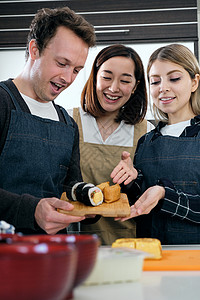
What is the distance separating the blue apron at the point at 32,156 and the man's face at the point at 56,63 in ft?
0.41

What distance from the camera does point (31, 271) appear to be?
0.44 m

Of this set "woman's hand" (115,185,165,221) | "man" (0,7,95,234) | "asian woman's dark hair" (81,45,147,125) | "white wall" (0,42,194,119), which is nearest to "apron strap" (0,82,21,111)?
"man" (0,7,95,234)

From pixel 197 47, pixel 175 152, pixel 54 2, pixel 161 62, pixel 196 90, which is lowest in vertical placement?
pixel 175 152

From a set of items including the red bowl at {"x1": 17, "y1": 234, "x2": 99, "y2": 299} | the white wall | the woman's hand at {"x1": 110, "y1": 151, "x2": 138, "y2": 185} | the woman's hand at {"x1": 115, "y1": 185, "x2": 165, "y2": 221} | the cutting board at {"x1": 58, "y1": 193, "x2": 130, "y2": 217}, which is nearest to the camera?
the red bowl at {"x1": 17, "y1": 234, "x2": 99, "y2": 299}

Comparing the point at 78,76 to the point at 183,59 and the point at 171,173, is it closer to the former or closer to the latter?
the point at 183,59

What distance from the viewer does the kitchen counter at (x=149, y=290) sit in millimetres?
651

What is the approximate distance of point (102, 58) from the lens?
2.12 m

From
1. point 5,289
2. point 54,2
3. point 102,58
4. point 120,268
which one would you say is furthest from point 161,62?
point 54,2

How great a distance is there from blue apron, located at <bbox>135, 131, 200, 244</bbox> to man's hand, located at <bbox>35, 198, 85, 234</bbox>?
492mm

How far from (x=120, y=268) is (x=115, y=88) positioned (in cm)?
144

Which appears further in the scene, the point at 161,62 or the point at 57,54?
the point at 161,62

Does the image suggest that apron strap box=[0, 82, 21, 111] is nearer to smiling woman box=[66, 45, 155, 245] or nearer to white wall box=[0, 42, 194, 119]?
smiling woman box=[66, 45, 155, 245]

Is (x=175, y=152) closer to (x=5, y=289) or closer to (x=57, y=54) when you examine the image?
(x=57, y=54)

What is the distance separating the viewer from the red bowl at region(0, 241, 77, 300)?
432 mm
